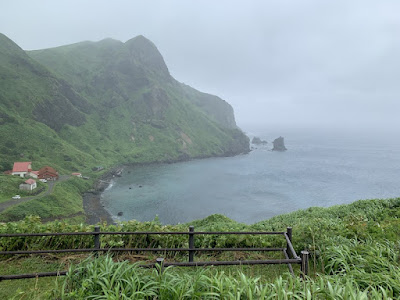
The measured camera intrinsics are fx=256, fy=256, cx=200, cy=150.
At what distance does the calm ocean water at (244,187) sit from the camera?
2734 inches

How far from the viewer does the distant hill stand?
331 feet

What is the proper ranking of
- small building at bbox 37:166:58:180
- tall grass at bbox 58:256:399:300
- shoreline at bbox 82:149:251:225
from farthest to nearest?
small building at bbox 37:166:58:180 → shoreline at bbox 82:149:251:225 → tall grass at bbox 58:256:399:300

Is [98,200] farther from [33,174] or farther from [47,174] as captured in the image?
[33,174]

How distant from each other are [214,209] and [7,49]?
144483mm

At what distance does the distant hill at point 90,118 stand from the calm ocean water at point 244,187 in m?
20.7

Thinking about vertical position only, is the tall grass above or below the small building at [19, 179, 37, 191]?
above

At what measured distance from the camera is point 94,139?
13188 centimetres

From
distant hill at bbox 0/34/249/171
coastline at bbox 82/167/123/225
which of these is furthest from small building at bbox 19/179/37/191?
distant hill at bbox 0/34/249/171

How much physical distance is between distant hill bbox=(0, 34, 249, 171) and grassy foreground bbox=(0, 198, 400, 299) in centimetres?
9209

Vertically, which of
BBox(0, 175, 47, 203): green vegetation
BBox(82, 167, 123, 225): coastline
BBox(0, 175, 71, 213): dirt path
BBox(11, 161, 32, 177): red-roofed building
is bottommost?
BBox(82, 167, 123, 225): coastline

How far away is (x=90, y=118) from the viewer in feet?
488

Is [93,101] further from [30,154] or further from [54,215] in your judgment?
[54,215]

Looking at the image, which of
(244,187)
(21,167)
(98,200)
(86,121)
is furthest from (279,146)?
(21,167)

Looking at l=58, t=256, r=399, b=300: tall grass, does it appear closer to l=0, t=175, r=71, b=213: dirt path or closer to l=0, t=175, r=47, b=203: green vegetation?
l=0, t=175, r=71, b=213: dirt path
